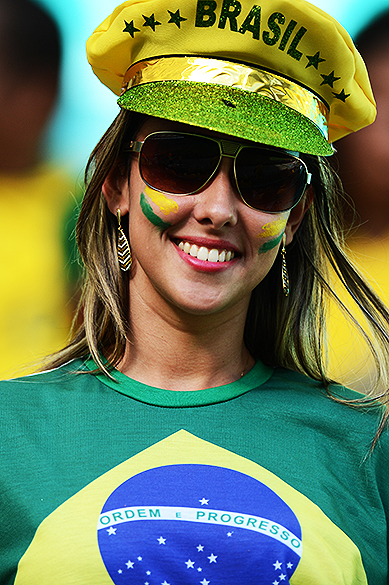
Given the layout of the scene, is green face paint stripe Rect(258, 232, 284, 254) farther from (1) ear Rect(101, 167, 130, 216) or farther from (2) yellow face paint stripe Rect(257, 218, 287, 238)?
(1) ear Rect(101, 167, 130, 216)

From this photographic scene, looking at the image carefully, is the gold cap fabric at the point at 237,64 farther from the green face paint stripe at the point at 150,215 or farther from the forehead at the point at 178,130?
the green face paint stripe at the point at 150,215

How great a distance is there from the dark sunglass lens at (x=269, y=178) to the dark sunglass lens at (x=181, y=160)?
0.08 meters

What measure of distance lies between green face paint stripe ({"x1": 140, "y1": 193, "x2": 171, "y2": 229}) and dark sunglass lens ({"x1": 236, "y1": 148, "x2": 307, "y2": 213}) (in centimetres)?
Result: 22

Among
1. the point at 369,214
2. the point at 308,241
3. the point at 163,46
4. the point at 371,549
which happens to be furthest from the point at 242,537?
the point at 369,214

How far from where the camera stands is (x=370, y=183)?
133 inches

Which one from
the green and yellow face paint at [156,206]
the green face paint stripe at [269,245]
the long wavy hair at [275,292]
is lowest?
the long wavy hair at [275,292]

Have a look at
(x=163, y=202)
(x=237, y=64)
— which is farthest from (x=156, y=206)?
(x=237, y=64)

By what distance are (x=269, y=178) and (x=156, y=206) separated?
314 mm

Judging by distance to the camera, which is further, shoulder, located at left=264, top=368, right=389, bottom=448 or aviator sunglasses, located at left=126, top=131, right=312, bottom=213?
shoulder, located at left=264, top=368, right=389, bottom=448

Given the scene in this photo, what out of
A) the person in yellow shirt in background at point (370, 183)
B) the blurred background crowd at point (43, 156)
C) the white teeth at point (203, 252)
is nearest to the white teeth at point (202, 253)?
the white teeth at point (203, 252)

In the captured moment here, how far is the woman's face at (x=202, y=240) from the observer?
173 centimetres

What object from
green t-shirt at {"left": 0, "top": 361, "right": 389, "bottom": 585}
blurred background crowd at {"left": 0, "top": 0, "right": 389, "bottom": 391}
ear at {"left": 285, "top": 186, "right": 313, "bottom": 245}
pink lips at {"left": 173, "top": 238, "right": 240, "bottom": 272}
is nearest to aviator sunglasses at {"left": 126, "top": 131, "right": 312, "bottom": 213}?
pink lips at {"left": 173, "top": 238, "right": 240, "bottom": 272}

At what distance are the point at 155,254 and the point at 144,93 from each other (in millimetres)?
426

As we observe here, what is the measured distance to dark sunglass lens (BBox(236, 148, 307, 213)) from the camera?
174 centimetres
